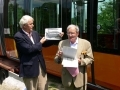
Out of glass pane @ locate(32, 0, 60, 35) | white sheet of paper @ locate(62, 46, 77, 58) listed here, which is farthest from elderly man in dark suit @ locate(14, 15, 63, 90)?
glass pane @ locate(32, 0, 60, 35)

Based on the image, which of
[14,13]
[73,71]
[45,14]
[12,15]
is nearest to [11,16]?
[12,15]

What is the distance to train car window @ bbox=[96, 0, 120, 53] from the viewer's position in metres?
4.91

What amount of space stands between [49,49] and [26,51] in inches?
95.9

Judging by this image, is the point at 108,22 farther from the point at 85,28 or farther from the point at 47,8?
the point at 47,8

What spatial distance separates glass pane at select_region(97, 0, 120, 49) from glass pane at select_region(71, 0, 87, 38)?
1.22 feet

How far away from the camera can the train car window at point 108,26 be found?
4.91 metres

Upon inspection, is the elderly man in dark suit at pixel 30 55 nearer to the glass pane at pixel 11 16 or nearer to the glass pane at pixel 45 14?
the glass pane at pixel 45 14

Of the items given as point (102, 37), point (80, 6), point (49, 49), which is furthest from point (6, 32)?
point (102, 37)

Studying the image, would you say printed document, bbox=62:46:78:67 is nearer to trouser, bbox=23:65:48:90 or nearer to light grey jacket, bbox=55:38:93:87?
light grey jacket, bbox=55:38:93:87

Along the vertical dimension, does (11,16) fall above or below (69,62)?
above

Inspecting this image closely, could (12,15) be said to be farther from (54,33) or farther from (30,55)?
(30,55)

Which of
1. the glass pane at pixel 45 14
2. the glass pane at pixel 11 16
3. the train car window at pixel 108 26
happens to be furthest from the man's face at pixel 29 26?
the glass pane at pixel 11 16

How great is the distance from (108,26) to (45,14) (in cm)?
231

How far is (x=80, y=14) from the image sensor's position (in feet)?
18.7
